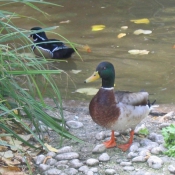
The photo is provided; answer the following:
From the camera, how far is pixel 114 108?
4.00 meters

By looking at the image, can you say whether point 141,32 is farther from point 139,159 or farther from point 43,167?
point 43,167

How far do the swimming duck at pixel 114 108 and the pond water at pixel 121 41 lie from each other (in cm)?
58

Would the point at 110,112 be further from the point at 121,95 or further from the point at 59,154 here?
the point at 59,154

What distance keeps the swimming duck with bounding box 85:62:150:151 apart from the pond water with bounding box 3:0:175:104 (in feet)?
1.92

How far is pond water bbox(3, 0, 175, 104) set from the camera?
5.77m

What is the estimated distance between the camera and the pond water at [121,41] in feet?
18.9

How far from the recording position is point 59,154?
3.94 metres

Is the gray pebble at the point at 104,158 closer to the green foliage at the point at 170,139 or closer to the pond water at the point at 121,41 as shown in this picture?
the green foliage at the point at 170,139

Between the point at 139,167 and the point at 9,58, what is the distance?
1.28 metres

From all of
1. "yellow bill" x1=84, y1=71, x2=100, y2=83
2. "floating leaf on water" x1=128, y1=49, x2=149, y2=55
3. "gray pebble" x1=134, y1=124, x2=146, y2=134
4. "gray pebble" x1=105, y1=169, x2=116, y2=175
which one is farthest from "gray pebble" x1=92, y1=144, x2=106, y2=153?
"floating leaf on water" x1=128, y1=49, x2=149, y2=55

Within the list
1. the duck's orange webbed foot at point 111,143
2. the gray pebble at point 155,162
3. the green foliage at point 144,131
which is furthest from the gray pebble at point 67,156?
the green foliage at point 144,131

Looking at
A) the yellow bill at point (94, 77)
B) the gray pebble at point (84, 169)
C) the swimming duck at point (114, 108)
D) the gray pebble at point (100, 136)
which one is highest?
the yellow bill at point (94, 77)

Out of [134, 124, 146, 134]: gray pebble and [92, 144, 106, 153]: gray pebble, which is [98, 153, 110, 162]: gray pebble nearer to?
[92, 144, 106, 153]: gray pebble

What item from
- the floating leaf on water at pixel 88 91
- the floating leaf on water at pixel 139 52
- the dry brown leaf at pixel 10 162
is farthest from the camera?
the floating leaf on water at pixel 139 52
